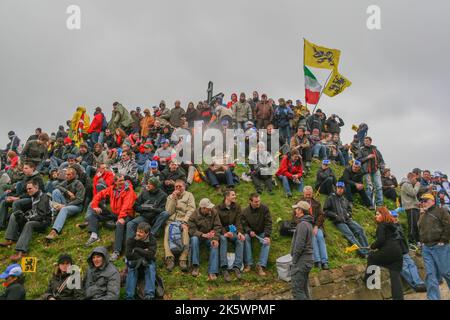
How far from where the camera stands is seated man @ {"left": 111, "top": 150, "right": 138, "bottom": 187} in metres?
13.4

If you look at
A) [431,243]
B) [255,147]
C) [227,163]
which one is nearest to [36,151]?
[227,163]

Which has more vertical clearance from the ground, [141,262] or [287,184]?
[287,184]

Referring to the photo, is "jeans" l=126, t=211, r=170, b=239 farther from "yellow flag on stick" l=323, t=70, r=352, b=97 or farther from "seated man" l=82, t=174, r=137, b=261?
"yellow flag on stick" l=323, t=70, r=352, b=97

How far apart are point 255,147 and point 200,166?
7.97 ft

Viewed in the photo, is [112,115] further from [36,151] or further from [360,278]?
[360,278]

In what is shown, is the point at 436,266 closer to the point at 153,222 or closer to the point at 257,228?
the point at 257,228

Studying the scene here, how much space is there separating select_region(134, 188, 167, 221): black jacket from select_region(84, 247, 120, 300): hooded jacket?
210cm

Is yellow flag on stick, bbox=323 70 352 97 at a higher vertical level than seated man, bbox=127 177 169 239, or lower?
higher

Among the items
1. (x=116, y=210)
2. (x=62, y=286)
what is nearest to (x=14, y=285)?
(x=62, y=286)

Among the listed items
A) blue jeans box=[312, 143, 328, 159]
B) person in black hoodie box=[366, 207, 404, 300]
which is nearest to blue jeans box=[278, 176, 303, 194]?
blue jeans box=[312, 143, 328, 159]

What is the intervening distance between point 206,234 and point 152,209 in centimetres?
169

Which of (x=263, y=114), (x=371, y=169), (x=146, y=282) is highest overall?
(x=263, y=114)

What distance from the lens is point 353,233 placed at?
12.2m

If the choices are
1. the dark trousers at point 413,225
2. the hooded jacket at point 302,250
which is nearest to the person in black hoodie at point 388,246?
the hooded jacket at point 302,250
